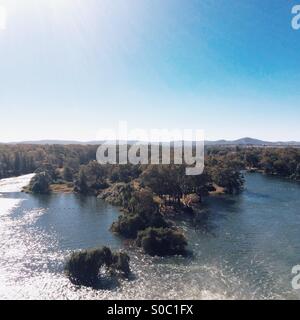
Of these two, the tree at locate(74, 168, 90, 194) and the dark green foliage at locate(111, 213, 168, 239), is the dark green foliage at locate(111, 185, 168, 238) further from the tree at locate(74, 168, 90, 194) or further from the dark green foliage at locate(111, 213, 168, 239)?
the tree at locate(74, 168, 90, 194)

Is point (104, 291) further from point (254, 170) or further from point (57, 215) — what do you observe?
point (254, 170)

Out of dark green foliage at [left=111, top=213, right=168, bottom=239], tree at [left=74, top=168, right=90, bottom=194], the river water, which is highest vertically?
tree at [left=74, top=168, right=90, bottom=194]

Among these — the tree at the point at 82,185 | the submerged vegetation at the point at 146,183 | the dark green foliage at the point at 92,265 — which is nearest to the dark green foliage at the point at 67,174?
the submerged vegetation at the point at 146,183

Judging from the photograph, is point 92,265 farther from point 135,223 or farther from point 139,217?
point 139,217

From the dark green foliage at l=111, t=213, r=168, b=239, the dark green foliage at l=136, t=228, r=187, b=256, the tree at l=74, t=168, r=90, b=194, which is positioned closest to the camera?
the dark green foliage at l=136, t=228, r=187, b=256

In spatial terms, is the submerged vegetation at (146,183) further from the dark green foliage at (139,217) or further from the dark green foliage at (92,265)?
the dark green foliage at (92,265)

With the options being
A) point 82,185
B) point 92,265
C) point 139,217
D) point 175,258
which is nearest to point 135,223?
point 139,217

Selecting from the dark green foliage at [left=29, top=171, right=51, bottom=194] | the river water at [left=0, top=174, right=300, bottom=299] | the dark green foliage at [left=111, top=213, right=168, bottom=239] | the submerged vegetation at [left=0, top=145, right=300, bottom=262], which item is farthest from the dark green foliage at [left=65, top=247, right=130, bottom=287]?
the dark green foliage at [left=29, top=171, right=51, bottom=194]
